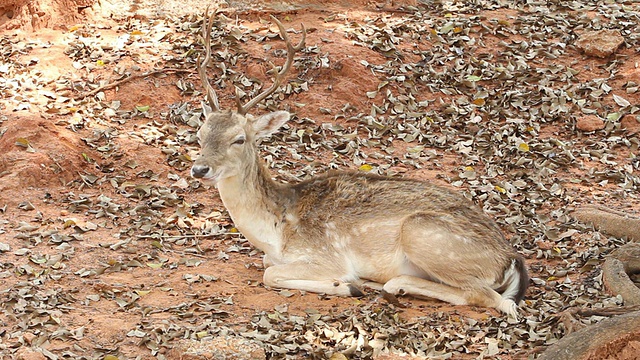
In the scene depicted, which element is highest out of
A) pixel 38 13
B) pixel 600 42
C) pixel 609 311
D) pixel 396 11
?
pixel 38 13

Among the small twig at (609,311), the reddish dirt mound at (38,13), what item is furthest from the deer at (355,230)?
the reddish dirt mound at (38,13)

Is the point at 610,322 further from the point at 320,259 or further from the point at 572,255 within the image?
the point at 320,259

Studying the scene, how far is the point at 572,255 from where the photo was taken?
337 inches

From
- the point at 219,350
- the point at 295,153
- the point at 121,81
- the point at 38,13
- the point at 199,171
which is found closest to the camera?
the point at 219,350

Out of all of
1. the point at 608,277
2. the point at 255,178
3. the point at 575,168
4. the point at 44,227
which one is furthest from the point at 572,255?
the point at 44,227

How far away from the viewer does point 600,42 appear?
41.9 feet

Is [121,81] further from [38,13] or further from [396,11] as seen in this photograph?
[396,11]

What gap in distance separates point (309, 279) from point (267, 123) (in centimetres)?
148

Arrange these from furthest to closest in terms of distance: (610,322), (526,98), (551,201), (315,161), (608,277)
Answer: (526,98)
(315,161)
(551,201)
(608,277)
(610,322)

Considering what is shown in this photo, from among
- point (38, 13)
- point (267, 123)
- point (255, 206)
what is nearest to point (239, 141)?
point (267, 123)

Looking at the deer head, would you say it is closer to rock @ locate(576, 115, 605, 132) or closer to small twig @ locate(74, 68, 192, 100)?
small twig @ locate(74, 68, 192, 100)

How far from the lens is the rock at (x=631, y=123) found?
11.5 meters

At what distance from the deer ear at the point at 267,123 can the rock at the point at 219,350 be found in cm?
242

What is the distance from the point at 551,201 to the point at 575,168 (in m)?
1.07
